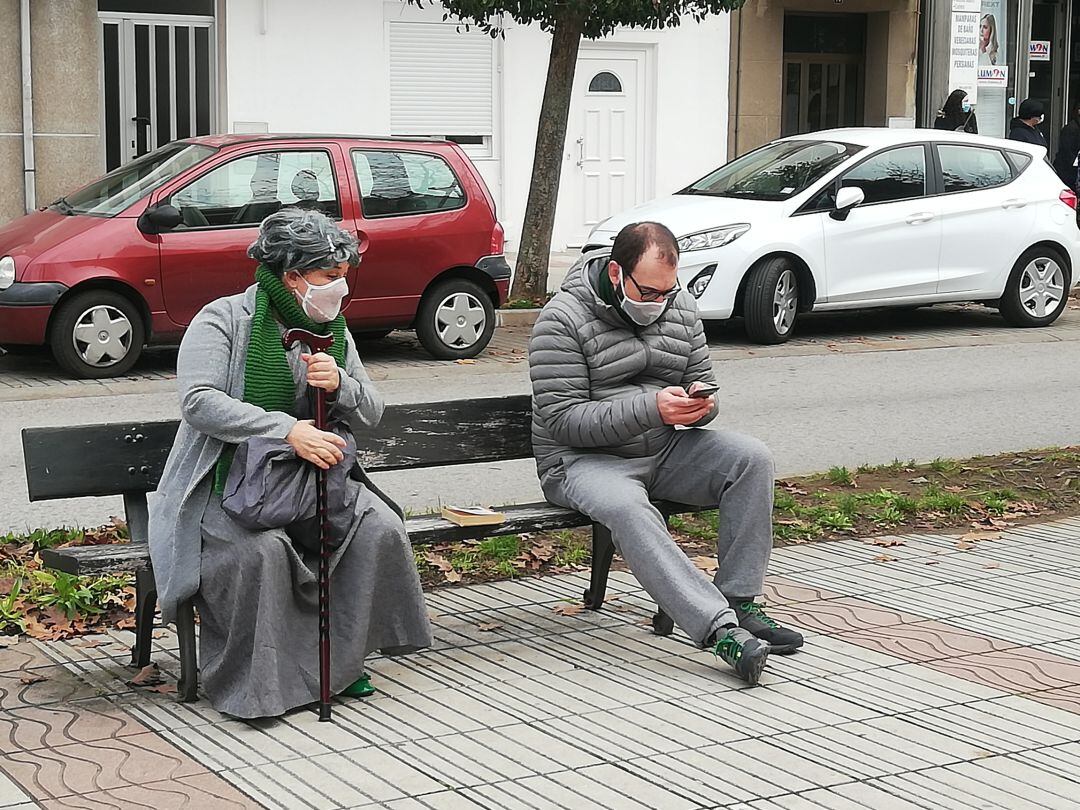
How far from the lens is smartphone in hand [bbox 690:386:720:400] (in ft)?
18.7

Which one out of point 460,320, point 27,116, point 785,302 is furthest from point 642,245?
point 27,116

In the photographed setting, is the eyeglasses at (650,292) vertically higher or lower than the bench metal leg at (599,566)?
higher

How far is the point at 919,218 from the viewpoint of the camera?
49.0 feet

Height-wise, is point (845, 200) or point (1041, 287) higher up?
point (845, 200)

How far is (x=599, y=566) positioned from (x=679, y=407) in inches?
32.8

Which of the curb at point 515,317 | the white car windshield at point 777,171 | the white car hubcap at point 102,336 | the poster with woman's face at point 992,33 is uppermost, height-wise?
the poster with woman's face at point 992,33

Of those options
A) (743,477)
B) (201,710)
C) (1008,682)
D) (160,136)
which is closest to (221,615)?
(201,710)

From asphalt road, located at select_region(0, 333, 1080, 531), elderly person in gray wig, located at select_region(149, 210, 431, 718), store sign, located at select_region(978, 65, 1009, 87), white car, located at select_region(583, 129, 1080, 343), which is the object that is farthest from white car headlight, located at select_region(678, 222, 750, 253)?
store sign, located at select_region(978, 65, 1009, 87)

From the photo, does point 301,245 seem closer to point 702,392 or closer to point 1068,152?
point 702,392

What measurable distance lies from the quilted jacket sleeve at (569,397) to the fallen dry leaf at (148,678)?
1.50 meters

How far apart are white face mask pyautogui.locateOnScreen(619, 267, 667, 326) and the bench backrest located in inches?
25.6

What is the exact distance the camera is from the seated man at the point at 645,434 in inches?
224

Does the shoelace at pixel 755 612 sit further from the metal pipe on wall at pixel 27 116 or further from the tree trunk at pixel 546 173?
the metal pipe on wall at pixel 27 116

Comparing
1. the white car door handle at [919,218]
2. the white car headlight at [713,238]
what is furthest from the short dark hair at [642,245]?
the white car door handle at [919,218]
